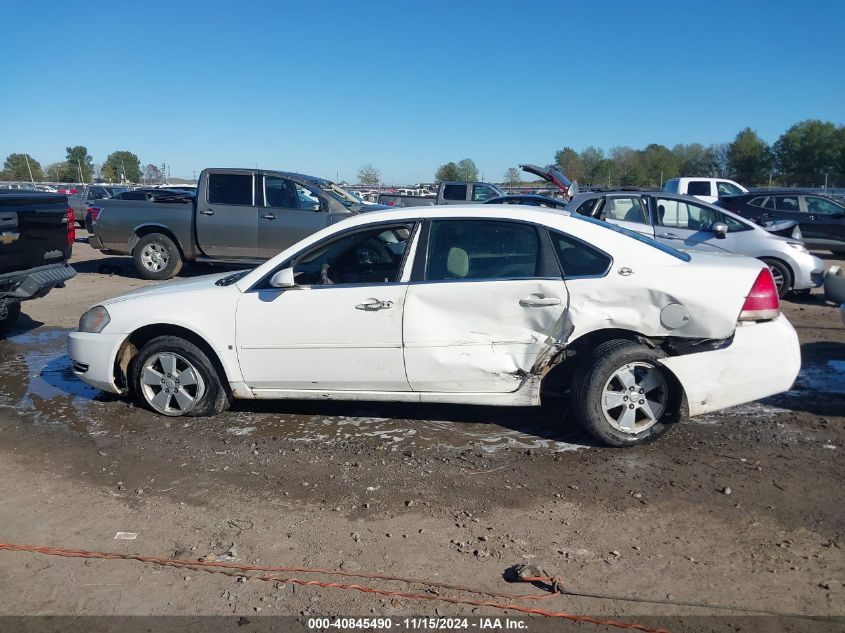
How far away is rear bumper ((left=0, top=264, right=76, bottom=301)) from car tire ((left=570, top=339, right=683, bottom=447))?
592 cm

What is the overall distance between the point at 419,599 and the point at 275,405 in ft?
9.65

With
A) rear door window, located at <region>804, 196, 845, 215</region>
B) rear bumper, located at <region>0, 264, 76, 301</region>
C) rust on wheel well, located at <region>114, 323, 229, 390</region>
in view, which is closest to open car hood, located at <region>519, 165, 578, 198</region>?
rear door window, located at <region>804, 196, 845, 215</region>

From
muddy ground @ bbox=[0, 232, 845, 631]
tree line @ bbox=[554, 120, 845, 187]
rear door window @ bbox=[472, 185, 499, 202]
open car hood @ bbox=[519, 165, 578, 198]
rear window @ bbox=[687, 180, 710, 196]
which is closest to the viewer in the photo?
muddy ground @ bbox=[0, 232, 845, 631]

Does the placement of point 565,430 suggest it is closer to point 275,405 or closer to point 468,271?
point 468,271

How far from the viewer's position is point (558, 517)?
3.82 metres

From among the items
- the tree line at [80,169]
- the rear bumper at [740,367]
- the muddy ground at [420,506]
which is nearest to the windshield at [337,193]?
the muddy ground at [420,506]

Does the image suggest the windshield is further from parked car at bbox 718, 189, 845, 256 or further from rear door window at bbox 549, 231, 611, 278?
parked car at bbox 718, 189, 845, 256

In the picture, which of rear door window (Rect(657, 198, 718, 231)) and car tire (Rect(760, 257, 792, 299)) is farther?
rear door window (Rect(657, 198, 718, 231))

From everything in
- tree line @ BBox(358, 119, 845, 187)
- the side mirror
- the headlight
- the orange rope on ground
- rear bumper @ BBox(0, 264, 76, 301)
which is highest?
tree line @ BBox(358, 119, 845, 187)

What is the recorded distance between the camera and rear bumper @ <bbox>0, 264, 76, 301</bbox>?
24.0 ft

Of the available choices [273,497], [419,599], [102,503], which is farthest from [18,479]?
[419,599]

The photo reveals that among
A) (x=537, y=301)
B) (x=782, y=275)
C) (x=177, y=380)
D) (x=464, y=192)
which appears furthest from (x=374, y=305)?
(x=464, y=192)

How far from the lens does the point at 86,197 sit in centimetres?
2652

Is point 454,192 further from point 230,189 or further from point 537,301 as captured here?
point 537,301
